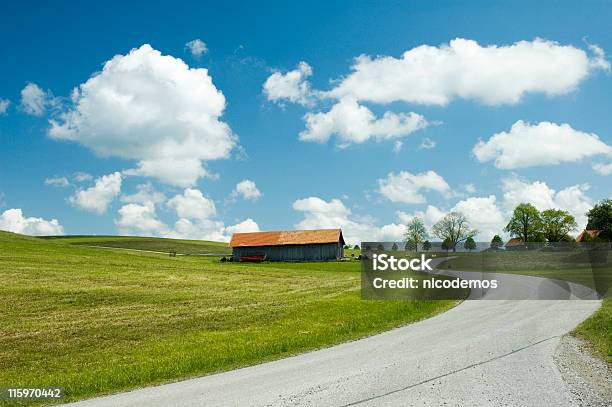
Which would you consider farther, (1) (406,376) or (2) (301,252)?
(2) (301,252)

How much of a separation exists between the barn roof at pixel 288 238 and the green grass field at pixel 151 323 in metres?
51.9

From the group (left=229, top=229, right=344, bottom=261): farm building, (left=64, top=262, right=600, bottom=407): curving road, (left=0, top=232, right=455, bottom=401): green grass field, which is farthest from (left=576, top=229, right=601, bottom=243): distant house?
(left=64, top=262, right=600, bottom=407): curving road

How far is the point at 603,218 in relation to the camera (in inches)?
4446

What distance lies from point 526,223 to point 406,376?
430 ft

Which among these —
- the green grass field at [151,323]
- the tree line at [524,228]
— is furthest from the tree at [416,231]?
the green grass field at [151,323]

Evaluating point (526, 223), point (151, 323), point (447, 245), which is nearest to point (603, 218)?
point (526, 223)

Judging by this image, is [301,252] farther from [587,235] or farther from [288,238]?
[587,235]

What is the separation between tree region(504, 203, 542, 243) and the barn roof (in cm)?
6043

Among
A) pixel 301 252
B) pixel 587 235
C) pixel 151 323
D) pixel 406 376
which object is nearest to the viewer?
pixel 406 376

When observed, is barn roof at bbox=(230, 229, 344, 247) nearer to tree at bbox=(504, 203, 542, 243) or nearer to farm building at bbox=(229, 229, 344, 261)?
farm building at bbox=(229, 229, 344, 261)

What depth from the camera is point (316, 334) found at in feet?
65.3

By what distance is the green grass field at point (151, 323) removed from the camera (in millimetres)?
15469

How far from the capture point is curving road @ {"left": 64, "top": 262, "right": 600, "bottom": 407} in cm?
999

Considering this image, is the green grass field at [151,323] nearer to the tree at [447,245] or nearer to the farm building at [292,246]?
the farm building at [292,246]
